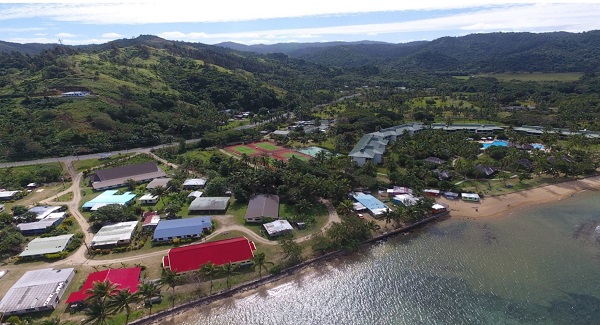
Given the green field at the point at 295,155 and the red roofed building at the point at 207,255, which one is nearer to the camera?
the red roofed building at the point at 207,255

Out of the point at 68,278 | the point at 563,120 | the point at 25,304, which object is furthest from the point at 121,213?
the point at 563,120

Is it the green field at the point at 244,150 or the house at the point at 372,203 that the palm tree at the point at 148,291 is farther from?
the green field at the point at 244,150

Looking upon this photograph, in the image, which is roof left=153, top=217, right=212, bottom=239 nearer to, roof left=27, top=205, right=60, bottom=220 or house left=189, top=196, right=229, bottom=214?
house left=189, top=196, right=229, bottom=214

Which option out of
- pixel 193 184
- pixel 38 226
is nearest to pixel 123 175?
pixel 193 184

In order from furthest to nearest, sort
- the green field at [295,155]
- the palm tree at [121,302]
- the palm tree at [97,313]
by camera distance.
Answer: the green field at [295,155] → the palm tree at [121,302] → the palm tree at [97,313]

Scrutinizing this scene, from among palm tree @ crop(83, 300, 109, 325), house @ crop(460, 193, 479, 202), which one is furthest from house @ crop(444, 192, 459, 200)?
palm tree @ crop(83, 300, 109, 325)

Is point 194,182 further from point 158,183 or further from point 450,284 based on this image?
point 450,284

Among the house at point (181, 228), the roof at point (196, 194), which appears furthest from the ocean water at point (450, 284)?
the roof at point (196, 194)
